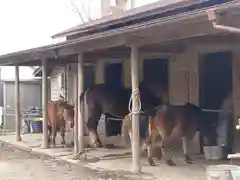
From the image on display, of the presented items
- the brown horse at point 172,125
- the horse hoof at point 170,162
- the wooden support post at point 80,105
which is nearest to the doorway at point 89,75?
the wooden support post at point 80,105

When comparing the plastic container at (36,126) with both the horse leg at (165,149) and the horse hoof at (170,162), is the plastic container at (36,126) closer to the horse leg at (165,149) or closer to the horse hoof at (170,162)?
the horse leg at (165,149)

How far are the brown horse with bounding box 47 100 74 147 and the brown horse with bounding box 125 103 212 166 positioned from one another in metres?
3.23

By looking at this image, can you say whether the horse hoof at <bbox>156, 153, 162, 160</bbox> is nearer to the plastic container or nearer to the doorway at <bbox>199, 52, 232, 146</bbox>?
the doorway at <bbox>199, 52, 232, 146</bbox>

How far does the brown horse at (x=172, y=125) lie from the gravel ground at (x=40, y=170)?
3.96ft

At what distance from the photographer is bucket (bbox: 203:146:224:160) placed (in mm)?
10172

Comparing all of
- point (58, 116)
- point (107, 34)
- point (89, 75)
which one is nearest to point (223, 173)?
point (107, 34)

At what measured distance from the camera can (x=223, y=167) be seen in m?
6.41

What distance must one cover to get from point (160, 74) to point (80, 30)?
475cm

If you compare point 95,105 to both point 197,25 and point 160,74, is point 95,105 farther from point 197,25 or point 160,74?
point 197,25

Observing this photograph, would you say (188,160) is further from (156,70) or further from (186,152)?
(156,70)

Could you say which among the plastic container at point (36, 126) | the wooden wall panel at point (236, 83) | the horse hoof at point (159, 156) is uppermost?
the wooden wall panel at point (236, 83)

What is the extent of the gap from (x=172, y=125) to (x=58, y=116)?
4.39 metres

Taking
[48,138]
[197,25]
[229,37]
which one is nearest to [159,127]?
[229,37]

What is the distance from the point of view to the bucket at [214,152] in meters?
10.2
